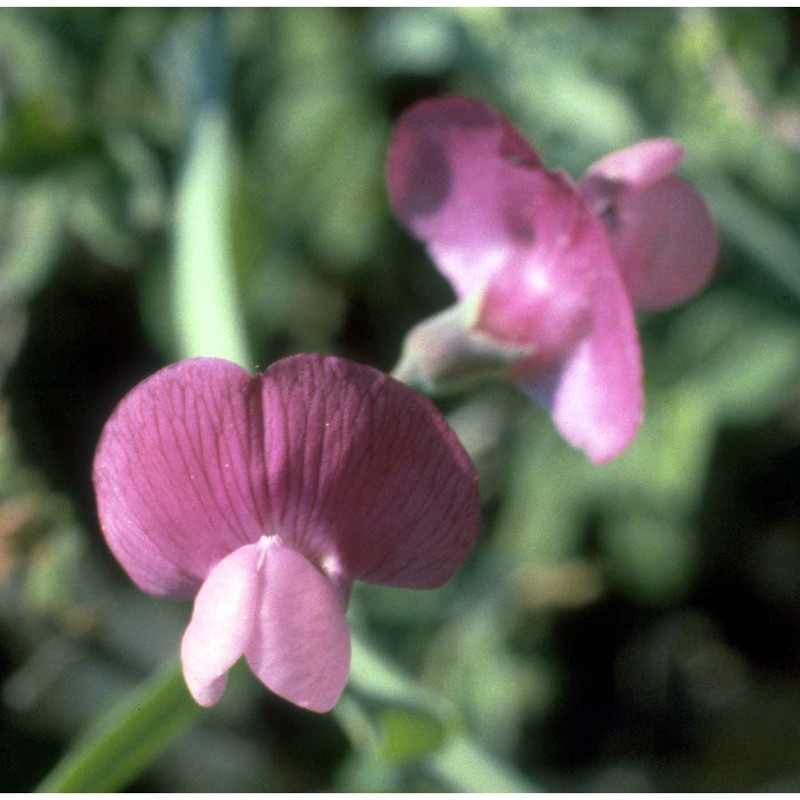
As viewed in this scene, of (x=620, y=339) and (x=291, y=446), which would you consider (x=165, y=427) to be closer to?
(x=291, y=446)

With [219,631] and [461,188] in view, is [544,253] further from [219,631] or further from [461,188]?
[219,631]

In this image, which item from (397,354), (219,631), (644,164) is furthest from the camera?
(397,354)

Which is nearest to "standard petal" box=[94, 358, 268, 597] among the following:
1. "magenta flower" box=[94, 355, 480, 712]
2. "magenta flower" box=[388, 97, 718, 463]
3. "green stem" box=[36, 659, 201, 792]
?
"magenta flower" box=[94, 355, 480, 712]

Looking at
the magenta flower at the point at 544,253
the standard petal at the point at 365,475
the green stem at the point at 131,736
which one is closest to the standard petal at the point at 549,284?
the magenta flower at the point at 544,253

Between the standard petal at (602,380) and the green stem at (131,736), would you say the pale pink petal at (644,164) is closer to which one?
the standard petal at (602,380)

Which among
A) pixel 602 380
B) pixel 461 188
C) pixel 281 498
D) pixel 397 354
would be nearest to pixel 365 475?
pixel 281 498

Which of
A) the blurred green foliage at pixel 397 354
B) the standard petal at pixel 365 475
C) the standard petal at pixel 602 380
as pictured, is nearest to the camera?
the standard petal at pixel 365 475

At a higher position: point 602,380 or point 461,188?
point 461,188
